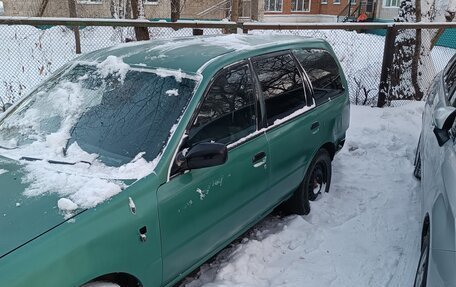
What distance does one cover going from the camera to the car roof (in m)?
3.24

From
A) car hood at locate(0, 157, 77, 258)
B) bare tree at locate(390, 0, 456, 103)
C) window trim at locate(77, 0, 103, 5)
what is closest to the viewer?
car hood at locate(0, 157, 77, 258)

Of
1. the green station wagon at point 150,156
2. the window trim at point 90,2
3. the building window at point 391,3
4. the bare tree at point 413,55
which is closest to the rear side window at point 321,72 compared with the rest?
the green station wagon at point 150,156

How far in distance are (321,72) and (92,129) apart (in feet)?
8.49

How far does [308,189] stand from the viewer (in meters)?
4.49

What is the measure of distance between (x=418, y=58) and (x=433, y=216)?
646cm

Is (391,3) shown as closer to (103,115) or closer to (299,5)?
(299,5)

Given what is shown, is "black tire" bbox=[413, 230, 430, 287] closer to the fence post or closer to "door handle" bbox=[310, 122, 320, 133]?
"door handle" bbox=[310, 122, 320, 133]

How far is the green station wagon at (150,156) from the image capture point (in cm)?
220

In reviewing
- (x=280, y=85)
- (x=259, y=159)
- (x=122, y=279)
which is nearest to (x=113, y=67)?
(x=259, y=159)

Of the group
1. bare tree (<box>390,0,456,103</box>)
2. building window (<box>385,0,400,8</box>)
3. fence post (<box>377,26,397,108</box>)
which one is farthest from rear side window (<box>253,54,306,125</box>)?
building window (<box>385,0,400,8</box>)

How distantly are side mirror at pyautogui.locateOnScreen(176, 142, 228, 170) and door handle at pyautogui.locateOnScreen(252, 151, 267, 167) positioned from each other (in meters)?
0.70

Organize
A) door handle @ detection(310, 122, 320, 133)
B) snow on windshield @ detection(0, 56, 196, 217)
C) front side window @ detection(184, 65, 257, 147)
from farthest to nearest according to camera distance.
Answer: door handle @ detection(310, 122, 320, 133) → front side window @ detection(184, 65, 257, 147) → snow on windshield @ detection(0, 56, 196, 217)

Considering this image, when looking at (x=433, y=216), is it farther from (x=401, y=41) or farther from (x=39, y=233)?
(x=401, y=41)

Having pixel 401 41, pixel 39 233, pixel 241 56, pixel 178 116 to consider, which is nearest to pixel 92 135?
pixel 178 116
